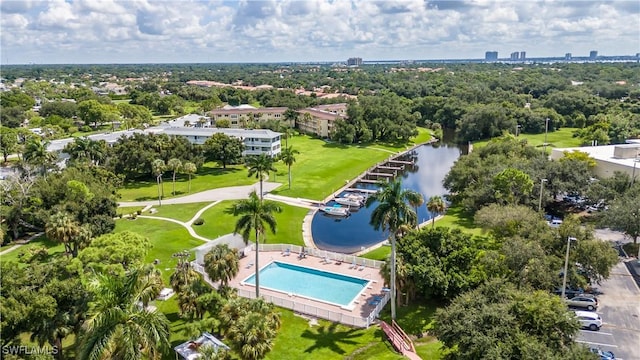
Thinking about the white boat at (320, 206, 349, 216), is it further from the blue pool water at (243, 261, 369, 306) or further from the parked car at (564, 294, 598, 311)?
the parked car at (564, 294, 598, 311)

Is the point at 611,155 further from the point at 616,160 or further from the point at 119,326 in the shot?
the point at 119,326

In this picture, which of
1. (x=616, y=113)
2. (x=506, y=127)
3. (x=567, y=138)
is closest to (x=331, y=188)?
(x=506, y=127)

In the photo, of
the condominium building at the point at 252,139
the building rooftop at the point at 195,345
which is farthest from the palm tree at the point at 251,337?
the condominium building at the point at 252,139

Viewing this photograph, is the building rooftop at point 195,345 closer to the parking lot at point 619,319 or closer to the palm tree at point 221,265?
the palm tree at point 221,265

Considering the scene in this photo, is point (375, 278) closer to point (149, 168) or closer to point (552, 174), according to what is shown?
point (552, 174)

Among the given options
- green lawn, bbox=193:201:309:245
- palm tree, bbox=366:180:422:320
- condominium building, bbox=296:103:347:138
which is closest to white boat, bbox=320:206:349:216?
green lawn, bbox=193:201:309:245
